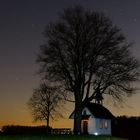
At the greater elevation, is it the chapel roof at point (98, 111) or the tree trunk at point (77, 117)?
Answer: the chapel roof at point (98, 111)

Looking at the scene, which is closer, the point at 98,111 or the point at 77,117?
the point at 77,117

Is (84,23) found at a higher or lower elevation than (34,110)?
higher

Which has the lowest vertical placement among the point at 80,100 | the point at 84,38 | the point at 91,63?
the point at 80,100

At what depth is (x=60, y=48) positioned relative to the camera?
48.9m

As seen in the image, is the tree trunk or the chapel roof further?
the chapel roof

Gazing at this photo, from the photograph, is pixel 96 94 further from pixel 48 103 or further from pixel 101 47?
pixel 48 103

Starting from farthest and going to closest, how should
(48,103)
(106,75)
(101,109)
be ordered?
(101,109)
(48,103)
(106,75)

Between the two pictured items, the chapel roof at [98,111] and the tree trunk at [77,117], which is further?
the chapel roof at [98,111]

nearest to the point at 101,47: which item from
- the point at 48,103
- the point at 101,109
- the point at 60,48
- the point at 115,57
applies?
the point at 115,57

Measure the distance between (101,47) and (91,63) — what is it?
2284mm

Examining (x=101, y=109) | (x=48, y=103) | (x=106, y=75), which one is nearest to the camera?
(x=106, y=75)

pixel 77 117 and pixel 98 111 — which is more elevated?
pixel 98 111

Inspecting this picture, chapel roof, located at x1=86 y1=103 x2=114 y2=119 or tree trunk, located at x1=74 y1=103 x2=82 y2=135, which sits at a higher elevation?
chapel roof, located at x1=86 y1=103 x2=114 y2=119

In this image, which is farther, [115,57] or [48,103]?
[48,103]
